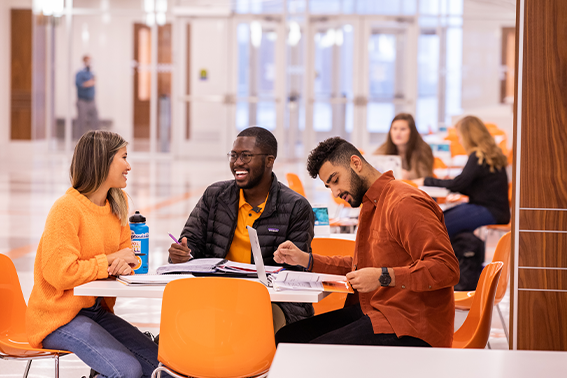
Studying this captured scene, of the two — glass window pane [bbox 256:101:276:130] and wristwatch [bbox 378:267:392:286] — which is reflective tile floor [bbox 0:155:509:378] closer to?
glass window pane [bbox 256:101:276:130]

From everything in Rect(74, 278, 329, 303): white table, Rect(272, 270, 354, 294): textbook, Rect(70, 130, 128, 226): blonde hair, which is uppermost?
Rect(70, 130, 128, 226): blonde hair

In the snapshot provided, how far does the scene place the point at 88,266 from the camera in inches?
105

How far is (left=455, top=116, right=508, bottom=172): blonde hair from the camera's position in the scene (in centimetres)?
577

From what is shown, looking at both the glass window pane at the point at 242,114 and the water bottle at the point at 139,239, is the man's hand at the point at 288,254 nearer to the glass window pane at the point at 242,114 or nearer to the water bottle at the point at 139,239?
the water bottle at the point at 139,239

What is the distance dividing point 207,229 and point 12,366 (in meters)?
1.39

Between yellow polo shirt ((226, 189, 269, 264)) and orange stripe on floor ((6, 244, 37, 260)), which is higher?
yellow polo shirt ((226, 189, 269, 264))

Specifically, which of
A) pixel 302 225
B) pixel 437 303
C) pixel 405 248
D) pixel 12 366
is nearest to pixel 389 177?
pixel 405 248

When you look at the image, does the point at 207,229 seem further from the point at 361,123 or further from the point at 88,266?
the point at 361,123

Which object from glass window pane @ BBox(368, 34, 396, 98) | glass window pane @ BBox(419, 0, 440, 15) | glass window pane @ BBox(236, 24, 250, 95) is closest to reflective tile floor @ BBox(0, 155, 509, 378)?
glass window pane @ BBox(236, 24, 250, 95)

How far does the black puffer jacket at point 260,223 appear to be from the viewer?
318 cm

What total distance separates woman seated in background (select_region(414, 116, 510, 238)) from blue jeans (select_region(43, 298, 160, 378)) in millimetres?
3536

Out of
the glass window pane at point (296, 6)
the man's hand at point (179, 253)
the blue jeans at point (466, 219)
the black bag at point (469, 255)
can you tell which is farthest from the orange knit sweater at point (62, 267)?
the glass window pane at point (296, 6)

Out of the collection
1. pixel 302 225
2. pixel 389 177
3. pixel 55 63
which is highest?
pixel 55 63

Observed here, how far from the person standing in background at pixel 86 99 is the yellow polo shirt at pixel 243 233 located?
14488 mm
